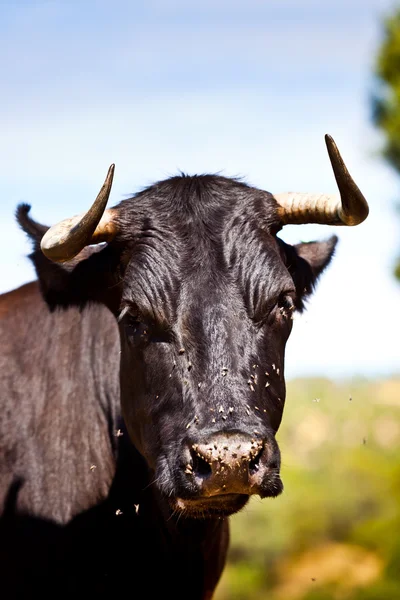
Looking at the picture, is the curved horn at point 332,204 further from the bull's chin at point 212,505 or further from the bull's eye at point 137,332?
the bull's chin at point 212,505

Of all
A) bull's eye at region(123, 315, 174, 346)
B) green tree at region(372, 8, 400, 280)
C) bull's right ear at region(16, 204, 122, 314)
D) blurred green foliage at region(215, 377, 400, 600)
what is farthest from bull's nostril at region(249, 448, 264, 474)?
green tree at region(372, 8, 400, 280)

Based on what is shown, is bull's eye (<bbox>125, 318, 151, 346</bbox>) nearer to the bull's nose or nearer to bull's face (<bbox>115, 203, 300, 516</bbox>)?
bull's face (<bbox>115, 203, 300, 516</bbox>)

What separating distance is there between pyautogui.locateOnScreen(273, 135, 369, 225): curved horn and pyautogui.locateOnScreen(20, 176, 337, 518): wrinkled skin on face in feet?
0.40

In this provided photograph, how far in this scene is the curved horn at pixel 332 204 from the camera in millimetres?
4918

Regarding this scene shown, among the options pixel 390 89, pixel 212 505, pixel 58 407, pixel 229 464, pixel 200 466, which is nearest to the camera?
pixel 229 464

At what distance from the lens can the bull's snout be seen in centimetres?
420

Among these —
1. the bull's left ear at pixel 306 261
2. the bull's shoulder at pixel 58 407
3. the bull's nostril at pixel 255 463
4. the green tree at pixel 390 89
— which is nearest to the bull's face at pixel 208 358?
the bull's nostril at pixel 255 463

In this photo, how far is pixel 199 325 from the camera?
4738 mm

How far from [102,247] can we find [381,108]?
1896 cm

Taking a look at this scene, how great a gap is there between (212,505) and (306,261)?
215cm

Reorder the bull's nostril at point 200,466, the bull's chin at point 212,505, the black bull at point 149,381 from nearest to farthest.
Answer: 1. the bull's nostril at point 200,466
2. the bull's chin at point 212,505
3. the black bull at point 149,381

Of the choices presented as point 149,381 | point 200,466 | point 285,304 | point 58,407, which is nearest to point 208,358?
point 149,381

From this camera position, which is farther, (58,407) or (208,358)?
(58,407)

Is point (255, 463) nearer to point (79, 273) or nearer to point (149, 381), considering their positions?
point (149, 381)
